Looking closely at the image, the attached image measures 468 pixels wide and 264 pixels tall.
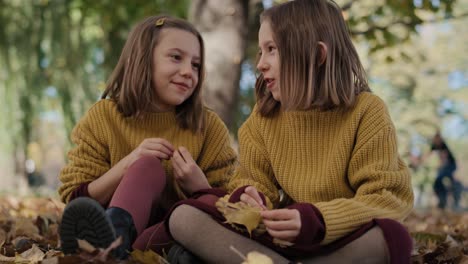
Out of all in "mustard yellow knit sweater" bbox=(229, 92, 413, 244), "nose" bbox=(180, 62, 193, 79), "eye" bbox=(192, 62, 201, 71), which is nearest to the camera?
"mustard yellow knit sweater" bbox=(229, 92, 413, 244)

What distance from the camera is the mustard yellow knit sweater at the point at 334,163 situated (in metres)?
2.17

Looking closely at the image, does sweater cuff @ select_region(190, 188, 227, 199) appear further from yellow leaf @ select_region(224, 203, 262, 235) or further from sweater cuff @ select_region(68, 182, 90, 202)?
yellow leaf @ select_region(224, 203, 262, 235)

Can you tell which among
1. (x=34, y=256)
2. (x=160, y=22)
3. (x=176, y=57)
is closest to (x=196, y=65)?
(x=176, y=57)

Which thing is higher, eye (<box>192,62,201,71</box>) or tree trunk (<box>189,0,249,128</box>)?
eye (<box>192,62,201,71</box>)

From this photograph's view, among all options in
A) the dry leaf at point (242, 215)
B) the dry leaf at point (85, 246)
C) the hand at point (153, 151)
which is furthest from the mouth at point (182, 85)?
the dry leaf at point (85, 246)

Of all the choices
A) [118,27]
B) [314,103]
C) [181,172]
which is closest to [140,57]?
[181,172]

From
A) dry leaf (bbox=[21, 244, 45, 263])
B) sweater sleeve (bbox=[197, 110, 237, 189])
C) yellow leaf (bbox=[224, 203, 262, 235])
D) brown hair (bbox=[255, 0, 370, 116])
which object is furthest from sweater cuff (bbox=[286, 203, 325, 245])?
sweater sleeve (bbox=[197, 110, 237, 189])

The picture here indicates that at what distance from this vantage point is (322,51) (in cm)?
253

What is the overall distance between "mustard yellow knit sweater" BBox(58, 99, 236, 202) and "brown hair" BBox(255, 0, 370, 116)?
2.28 ft

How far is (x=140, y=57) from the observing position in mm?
3156

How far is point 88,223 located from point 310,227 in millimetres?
678

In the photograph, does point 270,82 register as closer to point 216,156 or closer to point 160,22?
point 216,156

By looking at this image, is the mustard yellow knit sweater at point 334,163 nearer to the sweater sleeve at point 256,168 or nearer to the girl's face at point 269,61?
the sweater sleeve at point 256,168

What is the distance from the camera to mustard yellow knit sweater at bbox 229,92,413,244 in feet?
7.13
